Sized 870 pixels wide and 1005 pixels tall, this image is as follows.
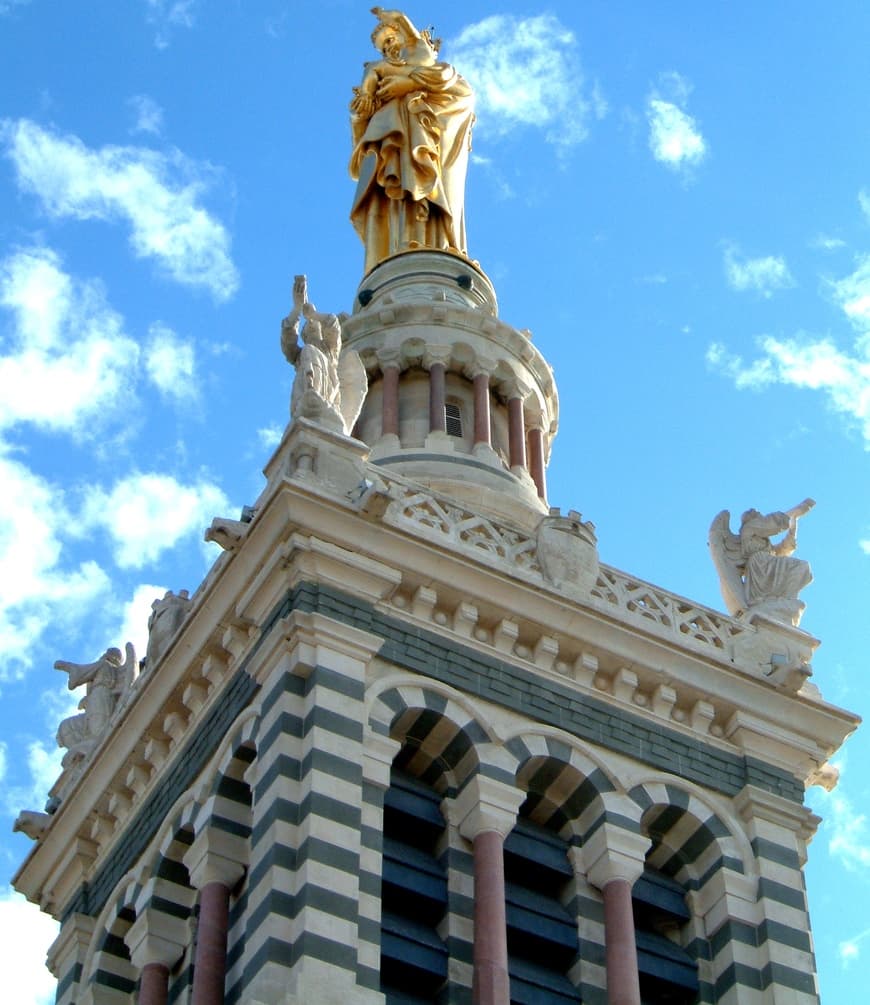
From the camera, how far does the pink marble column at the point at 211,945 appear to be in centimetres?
2789

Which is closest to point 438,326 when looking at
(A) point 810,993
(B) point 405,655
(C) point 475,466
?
(C) point 475,466

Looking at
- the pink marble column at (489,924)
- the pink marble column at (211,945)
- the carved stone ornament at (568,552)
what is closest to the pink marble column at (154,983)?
the pink marble column at (211,945)

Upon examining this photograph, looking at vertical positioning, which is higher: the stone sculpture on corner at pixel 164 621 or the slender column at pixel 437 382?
the slender column at pixel 437 382

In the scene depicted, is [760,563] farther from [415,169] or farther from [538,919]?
[415,169]

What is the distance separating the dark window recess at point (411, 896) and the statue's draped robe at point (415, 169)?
14.8m

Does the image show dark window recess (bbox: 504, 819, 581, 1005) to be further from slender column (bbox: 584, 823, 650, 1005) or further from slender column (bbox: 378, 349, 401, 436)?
slender column (bbox: 378, 349, 401, 436)

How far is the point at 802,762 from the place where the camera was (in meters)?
32.4

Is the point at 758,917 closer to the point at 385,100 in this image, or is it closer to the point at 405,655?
the point at 405,655

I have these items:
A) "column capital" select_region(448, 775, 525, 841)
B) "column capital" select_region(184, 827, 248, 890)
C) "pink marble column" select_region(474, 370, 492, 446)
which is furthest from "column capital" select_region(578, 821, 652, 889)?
"pink marble column" select_region(474, 370, 492, 446)

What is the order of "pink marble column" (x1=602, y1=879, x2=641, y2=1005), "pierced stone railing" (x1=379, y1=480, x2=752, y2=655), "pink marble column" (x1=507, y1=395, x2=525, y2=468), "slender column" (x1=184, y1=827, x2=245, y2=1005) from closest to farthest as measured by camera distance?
"slender column" (x1=184, y1=827, x2=245, y2=1005) < "pink marble column" (x1=602, y1=879, x2=641, y2=1005) < "pierced stone railing" (x1=379, y1=480, x2=752, y2=655) < "pink marble column" (x1=507, y1=395, x2=525, y2=468)

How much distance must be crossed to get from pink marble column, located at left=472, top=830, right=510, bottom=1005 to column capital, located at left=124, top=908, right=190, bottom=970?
3.61 meters

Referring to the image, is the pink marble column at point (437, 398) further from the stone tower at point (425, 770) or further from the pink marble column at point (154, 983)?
the pink marble column at point (154, 983)

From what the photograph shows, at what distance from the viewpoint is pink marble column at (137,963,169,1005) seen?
1193 inches

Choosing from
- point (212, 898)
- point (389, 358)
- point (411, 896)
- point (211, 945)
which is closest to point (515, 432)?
point (389, 358)
